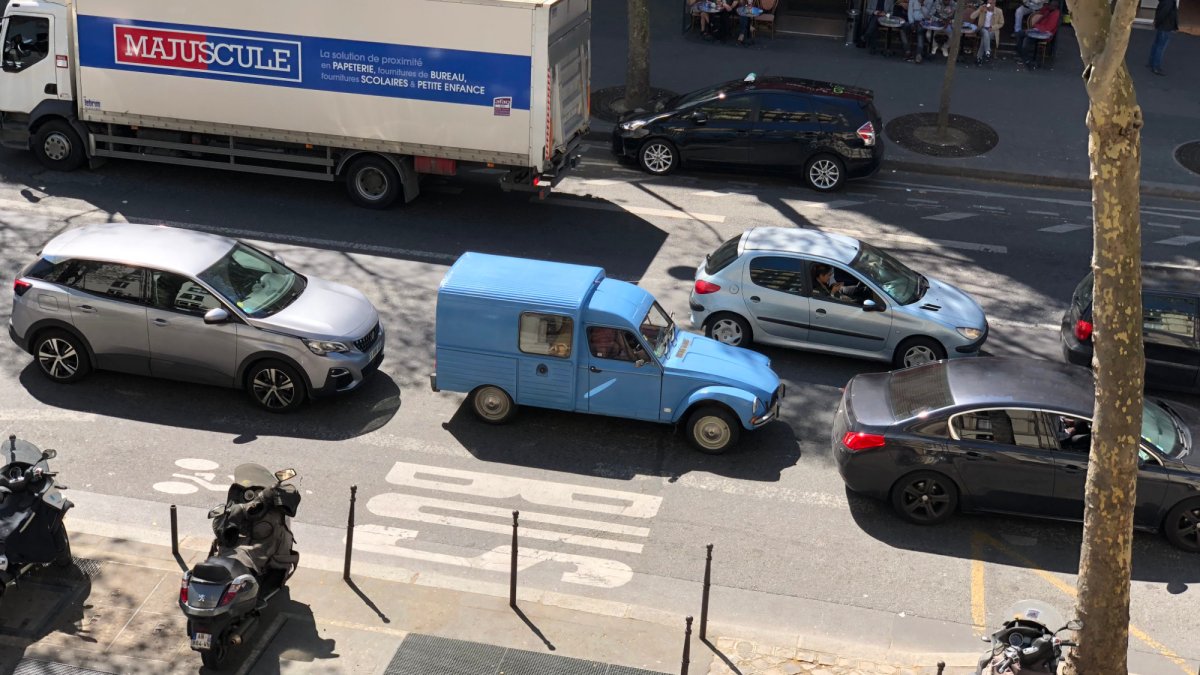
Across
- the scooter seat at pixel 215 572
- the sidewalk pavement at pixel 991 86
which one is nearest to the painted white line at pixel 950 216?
the sidewalk pavement at pixel 991 86

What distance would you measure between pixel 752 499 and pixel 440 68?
860 cm

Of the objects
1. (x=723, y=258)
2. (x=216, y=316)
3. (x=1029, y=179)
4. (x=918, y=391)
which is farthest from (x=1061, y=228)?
(x=216, y=316)

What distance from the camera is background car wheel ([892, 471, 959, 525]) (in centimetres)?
1202

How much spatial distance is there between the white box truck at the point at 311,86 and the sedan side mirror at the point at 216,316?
6.14 m

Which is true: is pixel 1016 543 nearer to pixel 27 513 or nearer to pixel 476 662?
pixel 476 662

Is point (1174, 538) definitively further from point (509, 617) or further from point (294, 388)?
point (294, 388)

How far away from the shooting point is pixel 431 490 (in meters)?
12.5

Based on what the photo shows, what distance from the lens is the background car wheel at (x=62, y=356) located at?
13.7 m

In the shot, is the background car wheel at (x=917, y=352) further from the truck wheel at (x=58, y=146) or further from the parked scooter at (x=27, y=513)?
the truck wheel at (x=58, y=146)

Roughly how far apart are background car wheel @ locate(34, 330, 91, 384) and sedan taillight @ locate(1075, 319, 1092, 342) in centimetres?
1070

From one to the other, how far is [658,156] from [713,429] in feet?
29.4

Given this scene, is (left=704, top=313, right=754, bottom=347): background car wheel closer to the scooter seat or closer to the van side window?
the van side window

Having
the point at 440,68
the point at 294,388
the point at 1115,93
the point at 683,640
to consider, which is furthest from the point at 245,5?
the point at 1115,93

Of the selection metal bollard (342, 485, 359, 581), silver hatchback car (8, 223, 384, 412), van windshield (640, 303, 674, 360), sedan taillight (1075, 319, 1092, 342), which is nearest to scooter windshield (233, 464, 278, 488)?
metal bollard (342, 485, 359, 581)
